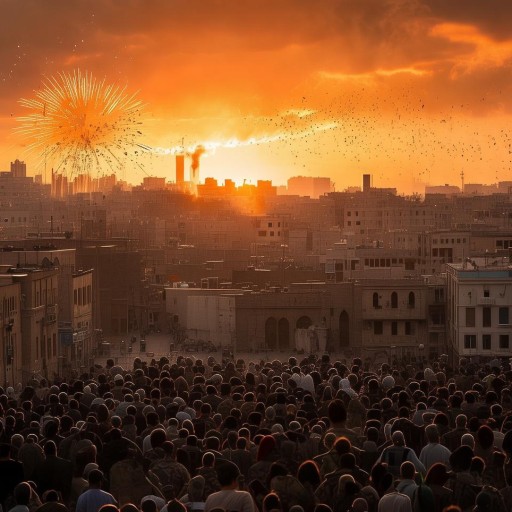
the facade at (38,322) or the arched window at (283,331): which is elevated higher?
the facade at (38,322)

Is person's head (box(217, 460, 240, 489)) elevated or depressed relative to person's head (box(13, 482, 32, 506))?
elevated

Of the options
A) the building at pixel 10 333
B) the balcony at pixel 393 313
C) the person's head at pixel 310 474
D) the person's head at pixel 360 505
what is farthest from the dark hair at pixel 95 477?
the balcony at pixel 393 313

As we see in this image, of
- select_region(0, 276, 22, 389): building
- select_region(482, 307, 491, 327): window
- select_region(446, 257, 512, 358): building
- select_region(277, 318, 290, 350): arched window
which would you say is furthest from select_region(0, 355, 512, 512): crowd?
select_region(277, 318, 290, 350): arched window

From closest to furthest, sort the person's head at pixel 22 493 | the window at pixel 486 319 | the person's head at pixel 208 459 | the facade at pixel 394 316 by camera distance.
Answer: the person's head at pixel 22 493, the person's head at pixel 208 459, the window at pixel 486 319, the facade at pixel 394 316

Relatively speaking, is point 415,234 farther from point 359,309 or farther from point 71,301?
point 71,301

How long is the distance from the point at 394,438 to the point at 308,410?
201 inches

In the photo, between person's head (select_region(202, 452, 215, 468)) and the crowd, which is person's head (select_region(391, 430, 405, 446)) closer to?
the crowd

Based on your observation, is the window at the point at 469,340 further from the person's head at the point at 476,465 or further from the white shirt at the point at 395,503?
the white shirt at the point at 395,503

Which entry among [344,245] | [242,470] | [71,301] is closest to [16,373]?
[71,301]

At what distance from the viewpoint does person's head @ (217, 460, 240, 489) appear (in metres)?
13.5

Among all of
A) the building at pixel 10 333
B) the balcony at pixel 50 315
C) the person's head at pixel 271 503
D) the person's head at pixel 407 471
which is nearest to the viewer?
the person's head at pixel 271 503

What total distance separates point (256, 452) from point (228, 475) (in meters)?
3.98

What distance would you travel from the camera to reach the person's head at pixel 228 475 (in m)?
13.5

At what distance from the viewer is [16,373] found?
45.2 m
